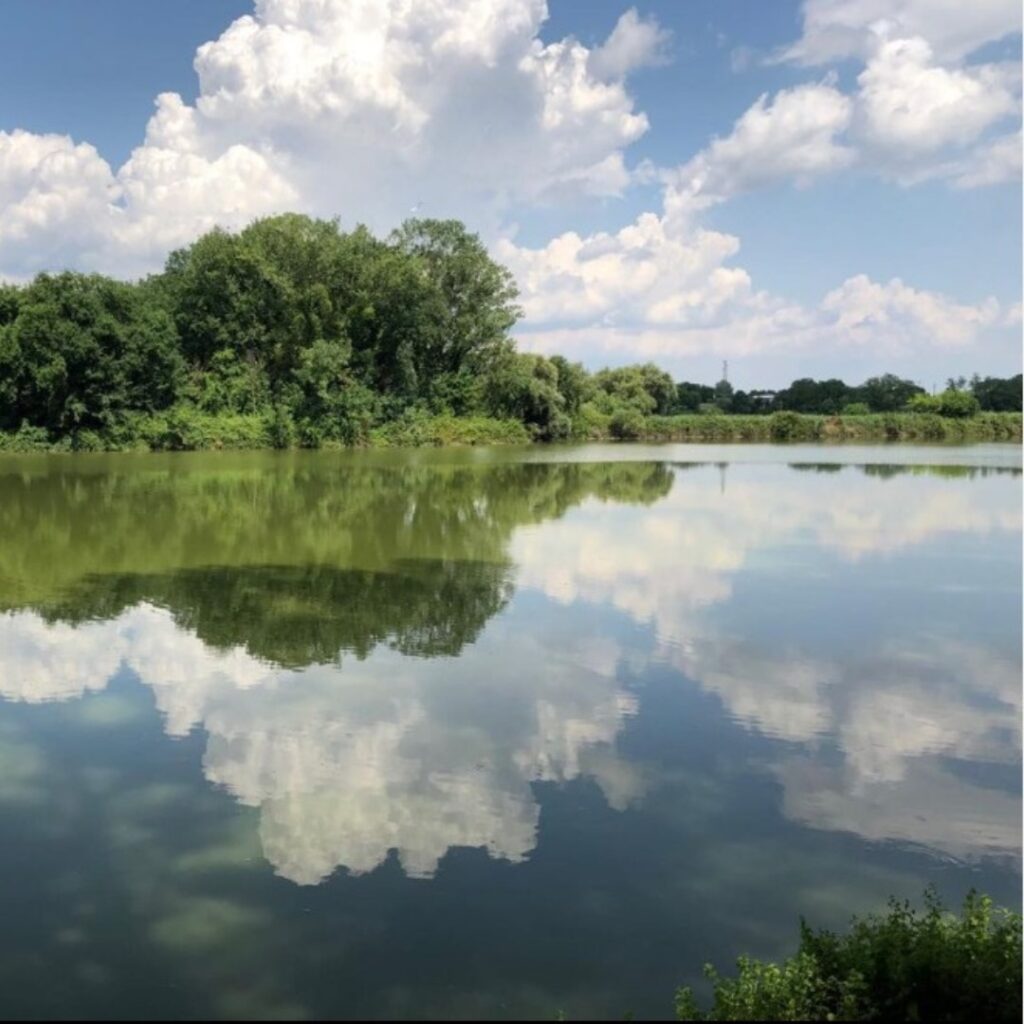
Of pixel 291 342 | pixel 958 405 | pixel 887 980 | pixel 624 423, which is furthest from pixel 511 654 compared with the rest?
pixel 958 405

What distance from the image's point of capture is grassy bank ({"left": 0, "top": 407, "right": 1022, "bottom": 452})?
1826 inches

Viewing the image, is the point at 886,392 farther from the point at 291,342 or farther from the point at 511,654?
the point at 511,654

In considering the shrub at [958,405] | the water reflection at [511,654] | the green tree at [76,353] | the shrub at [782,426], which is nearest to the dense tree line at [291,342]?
the green tree at [76,353]

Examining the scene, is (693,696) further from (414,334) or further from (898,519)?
(414,334)

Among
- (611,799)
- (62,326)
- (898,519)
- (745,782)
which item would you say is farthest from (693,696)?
(62,326)

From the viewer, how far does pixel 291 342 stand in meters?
55.2

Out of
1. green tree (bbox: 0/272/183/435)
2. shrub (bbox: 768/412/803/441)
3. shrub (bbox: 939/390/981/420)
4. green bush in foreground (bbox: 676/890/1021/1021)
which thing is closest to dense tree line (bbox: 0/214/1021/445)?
green tree (bbox: 0/272/183/435)

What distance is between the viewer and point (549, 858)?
5.07 meters

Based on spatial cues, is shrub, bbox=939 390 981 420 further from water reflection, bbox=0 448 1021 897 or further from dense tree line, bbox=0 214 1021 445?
water reflection, bbox=0 448 1021 897

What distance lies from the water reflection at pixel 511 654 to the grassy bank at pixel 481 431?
90.7ft

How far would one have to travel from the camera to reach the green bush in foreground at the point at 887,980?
353cm

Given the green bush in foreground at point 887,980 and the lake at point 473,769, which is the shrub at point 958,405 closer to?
the lake at point 473,769

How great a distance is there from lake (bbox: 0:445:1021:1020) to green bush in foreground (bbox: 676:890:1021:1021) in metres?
0.36

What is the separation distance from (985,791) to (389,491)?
20587mm
